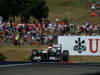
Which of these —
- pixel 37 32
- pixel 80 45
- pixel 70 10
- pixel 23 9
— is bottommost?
pixel 80 45

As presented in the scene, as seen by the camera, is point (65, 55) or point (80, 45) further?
point (80, 45)

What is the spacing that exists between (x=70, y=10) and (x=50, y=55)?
109 feet

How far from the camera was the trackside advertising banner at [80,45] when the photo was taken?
69.6ft

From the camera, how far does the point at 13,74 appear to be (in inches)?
456

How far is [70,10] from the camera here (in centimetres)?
5297

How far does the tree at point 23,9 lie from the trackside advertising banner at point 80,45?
50.3ft

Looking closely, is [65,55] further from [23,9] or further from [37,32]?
[23,9]

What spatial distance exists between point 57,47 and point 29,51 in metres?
2.51

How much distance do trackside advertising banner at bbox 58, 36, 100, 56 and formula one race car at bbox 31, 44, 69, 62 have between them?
2.61ft

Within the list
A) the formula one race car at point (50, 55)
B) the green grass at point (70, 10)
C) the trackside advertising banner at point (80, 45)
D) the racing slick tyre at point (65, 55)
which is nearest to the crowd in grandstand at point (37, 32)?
the trackside advertising banner at point (80, 45)

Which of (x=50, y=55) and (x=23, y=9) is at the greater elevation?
(x=23, y=9)

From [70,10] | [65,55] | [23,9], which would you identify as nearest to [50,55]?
[65,55]

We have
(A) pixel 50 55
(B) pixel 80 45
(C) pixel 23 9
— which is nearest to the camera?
(A) pixel 50 55

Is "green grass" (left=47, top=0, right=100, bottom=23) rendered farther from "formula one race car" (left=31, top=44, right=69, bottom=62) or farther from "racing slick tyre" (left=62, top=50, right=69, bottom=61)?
"formula one race car" (left=31, top=44, right=69, bottom=62)
